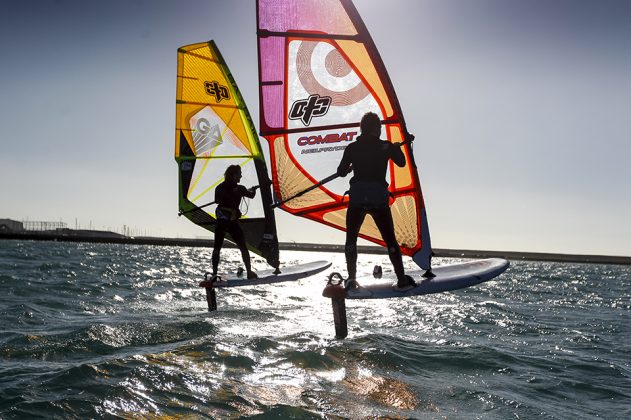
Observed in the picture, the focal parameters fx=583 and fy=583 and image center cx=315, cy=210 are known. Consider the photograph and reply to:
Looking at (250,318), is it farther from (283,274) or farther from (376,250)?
(376,250)

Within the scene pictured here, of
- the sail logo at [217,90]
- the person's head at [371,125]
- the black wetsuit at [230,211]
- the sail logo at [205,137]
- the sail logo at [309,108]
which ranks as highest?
the sail logo at [217,90]

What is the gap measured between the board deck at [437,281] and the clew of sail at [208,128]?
5166 mm

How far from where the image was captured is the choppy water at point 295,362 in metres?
5.05

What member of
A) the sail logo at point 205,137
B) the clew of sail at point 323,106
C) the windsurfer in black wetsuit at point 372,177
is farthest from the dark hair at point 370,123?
the sail logo at point 205,137

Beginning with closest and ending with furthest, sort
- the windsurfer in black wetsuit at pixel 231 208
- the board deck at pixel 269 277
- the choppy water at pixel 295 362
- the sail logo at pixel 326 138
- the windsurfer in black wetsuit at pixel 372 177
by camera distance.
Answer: the choppy water at pixel 295 362, the windsurfer in black wetsuit at pixel 372 177, the sail logo at pixel 326 138, the board deck at pixel 269 277, the windsurfer in black wetsuit at pixel 231 208

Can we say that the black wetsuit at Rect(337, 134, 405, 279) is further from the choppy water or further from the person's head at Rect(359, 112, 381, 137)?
the choppy water

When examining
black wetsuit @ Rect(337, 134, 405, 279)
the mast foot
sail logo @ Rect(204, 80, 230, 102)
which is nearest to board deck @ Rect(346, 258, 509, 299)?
the mast foot

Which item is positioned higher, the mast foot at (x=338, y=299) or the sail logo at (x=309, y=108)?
the sail logo at (x=309, y=108)

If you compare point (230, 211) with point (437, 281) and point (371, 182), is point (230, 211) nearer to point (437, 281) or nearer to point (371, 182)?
point (371, 182)

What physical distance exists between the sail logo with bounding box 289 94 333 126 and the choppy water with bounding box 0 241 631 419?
3.08 metres

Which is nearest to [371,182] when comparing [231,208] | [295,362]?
[295,362]

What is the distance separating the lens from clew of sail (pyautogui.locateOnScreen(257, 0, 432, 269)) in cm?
770

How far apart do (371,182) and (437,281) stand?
154 cm

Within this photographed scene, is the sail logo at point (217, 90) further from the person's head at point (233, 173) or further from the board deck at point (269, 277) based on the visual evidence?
the board deck at point (269, 277)
